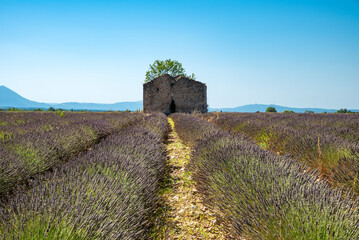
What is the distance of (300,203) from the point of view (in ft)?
4.12

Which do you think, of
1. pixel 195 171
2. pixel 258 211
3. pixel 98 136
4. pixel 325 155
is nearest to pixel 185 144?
pixel 98 136

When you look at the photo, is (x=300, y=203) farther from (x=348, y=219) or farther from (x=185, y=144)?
→ (x=185, y=144)

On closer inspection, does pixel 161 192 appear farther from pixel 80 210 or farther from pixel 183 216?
pixel 80 210

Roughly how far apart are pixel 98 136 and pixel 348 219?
17.8 feet

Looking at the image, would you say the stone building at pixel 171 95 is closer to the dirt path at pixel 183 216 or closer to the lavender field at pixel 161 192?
the lavender field at pixel 161 192

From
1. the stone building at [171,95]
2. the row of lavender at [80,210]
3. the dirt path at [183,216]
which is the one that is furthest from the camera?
the stone building at [171,95]

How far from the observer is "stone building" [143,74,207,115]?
73.6 feet

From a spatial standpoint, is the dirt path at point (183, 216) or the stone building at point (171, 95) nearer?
the dirt path at point (183, 216)

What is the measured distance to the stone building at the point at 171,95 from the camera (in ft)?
73.6

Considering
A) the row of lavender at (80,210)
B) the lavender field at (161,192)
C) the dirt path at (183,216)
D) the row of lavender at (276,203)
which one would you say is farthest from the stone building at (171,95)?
the row of lavender at (80,210)

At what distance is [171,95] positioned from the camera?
73.6 feet

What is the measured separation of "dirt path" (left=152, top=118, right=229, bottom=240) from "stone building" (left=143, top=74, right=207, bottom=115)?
19642 mm

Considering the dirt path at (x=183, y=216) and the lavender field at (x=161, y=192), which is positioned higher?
the lavender field at (x=161, y=192)

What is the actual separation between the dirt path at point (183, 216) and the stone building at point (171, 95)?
773 inches
